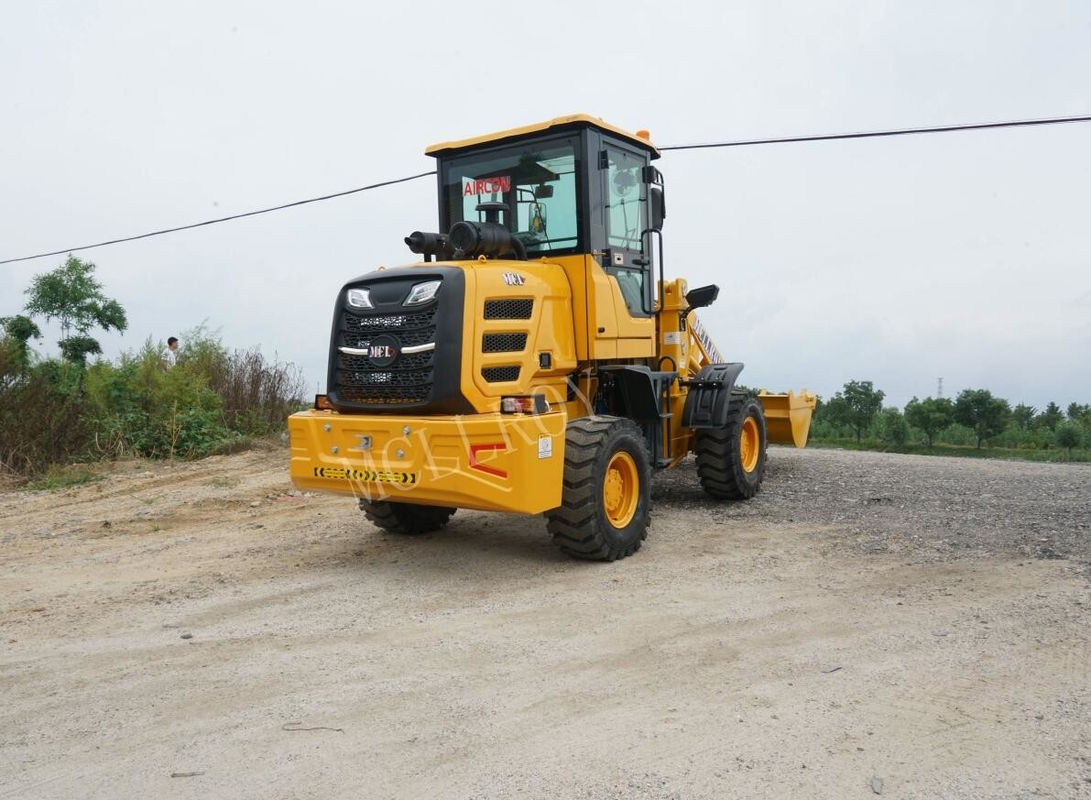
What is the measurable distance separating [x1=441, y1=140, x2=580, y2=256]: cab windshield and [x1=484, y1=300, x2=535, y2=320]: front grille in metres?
0.78

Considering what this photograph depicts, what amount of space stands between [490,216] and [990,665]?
14.8 ft

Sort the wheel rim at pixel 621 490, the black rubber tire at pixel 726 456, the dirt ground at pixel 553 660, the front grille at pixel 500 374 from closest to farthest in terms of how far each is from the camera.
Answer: the dirt ground at pixel 553 660, the front grille at pixel 500 374, the wheel rim at pixel 621 490, the black rubber tire at pixel 726 456

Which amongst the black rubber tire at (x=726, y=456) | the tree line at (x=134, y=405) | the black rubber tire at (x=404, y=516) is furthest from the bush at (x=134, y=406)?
the black rubber tire at (x=726, y=456)

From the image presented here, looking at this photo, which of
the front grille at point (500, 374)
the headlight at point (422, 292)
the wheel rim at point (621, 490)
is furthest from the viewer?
the wheel rim at point (621, 490)

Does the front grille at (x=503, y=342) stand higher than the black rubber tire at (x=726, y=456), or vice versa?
the front grille at (x=503, y=342)

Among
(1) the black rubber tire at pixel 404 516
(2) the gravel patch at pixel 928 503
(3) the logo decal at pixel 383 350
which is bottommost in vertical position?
(2) the gravel patch at pixel 928 503

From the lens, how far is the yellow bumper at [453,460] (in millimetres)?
5617

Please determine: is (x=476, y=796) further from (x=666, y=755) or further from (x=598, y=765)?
(x=666, y=755)

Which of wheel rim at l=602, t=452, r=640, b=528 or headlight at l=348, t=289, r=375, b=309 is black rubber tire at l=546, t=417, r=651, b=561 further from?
headlight at l=348, t=289, r=375, b=309

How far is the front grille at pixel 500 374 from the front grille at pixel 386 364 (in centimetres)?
38

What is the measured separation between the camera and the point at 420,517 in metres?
7.43

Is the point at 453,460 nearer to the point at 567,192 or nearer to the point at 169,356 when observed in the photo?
the point at 567,192

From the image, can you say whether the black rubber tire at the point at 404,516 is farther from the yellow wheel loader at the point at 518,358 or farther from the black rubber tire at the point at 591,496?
the black rubber tire at the point at 591,496

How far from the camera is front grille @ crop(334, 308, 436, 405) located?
5941 mm
